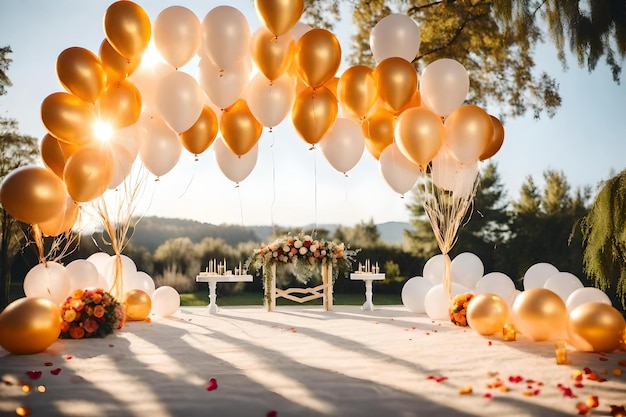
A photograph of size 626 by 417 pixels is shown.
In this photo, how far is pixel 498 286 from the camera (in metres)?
6.57

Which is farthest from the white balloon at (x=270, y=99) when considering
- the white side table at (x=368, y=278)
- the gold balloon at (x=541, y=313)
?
the white side table at (x=368, y=278)

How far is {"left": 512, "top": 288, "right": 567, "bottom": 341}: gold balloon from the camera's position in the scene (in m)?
4.80

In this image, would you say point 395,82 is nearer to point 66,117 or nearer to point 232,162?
point 232,162

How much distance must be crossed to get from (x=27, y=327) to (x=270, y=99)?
3.09 m

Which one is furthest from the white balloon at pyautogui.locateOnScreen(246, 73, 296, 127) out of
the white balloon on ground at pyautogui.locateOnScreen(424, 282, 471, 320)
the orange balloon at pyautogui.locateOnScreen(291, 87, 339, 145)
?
the white balloon on ground at pyautogui.locateOnScreen(424, 282, 471, 320)

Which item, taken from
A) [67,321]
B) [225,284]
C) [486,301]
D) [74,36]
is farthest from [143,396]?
[225,284]

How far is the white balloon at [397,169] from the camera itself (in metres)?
5.94

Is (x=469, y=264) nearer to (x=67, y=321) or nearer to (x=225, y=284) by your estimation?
(x=67, y=321)

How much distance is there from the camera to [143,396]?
10.7ft

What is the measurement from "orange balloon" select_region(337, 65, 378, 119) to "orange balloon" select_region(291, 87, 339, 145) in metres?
0.14

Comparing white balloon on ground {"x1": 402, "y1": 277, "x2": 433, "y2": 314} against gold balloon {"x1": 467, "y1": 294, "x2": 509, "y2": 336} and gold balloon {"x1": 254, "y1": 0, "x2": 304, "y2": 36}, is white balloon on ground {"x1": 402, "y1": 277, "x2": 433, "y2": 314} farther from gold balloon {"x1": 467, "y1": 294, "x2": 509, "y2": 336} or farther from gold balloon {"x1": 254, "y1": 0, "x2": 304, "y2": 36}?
gold balloon {"x1": 254, "y1": 0, "x2": 304, "y2": 36}

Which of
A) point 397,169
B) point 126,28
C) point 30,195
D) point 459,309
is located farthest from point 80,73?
point 459,309

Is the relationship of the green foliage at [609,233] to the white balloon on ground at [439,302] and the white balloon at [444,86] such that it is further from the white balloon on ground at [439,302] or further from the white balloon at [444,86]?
the white balloon on ground at [439,302]

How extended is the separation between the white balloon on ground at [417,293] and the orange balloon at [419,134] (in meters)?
3.17
